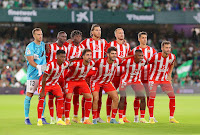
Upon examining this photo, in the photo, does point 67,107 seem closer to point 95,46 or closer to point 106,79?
point 106,79

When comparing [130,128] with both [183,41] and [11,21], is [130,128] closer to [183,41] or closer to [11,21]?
[11,21]

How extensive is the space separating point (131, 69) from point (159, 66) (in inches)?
28.1

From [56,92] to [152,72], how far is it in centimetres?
246

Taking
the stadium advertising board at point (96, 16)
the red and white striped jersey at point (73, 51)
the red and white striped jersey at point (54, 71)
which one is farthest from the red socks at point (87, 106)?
the stadium advertising board at point (96, 16)

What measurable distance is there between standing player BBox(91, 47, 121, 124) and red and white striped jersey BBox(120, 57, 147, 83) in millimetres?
233

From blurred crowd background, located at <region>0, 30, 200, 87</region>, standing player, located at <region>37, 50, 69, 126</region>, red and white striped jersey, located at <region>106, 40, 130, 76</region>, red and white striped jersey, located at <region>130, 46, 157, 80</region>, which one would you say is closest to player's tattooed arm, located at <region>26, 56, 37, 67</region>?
standing player, located at <region>37, 50, 69, 126</region>

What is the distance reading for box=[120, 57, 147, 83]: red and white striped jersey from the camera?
1165 centimetres

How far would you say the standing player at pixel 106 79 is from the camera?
1138 cm

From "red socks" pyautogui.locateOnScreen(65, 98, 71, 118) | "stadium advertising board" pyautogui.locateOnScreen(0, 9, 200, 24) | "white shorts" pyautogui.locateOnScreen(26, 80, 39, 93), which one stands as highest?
"stadium advertising board" pyautogui.locateOnScreen(0, 9, 200, 24)

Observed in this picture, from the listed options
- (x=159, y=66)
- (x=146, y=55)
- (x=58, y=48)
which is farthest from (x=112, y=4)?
(x=58, y=48)

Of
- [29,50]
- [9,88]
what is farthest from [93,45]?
[9,88]

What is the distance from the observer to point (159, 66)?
11.9 meters

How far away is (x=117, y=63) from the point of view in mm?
11523

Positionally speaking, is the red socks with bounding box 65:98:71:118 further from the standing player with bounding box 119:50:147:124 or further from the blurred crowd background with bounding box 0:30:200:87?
the blurred crowd background with bounding box 0:30:200:87
